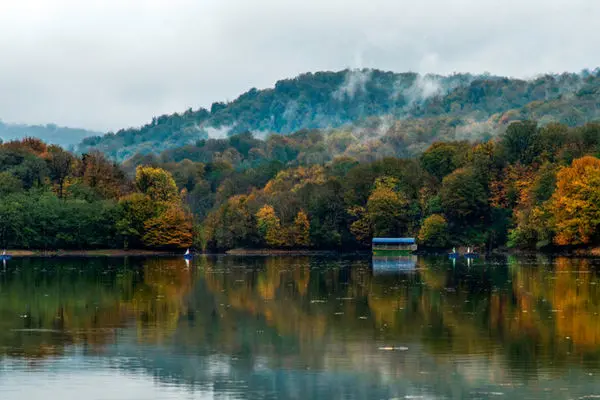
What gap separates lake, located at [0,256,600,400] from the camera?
90.5 ft

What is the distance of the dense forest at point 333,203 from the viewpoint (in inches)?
5241

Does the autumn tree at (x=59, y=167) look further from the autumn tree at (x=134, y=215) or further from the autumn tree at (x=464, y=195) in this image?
the autumn tree at (x=464, y=195)

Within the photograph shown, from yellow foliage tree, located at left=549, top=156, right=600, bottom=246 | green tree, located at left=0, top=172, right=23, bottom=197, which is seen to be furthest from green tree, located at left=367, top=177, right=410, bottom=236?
green tree, located at left=0, top=172, right=23, bottom=197

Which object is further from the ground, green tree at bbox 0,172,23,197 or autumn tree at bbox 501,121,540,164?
autumn tree at bbox 501,121,540,164

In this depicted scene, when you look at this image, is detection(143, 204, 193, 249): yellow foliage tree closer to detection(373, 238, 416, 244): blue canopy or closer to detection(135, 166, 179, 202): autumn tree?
detection(135, 166, 179, 202): autumn tree

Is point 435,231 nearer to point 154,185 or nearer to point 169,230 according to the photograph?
point 169,230

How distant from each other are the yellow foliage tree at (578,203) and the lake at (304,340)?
43.1 m

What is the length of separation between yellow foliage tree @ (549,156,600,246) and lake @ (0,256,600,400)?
43109 millimetres

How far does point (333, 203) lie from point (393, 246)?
52.4 ft

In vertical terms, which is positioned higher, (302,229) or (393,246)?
(302,229)

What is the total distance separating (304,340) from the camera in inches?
1447

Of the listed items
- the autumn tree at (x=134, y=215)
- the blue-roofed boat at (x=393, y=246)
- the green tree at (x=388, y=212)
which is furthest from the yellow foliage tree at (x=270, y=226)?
the blue-roofed boat at (x=393, y=246)

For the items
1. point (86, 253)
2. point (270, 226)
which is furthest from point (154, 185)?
point (270, 226)

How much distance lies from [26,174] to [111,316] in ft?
359
